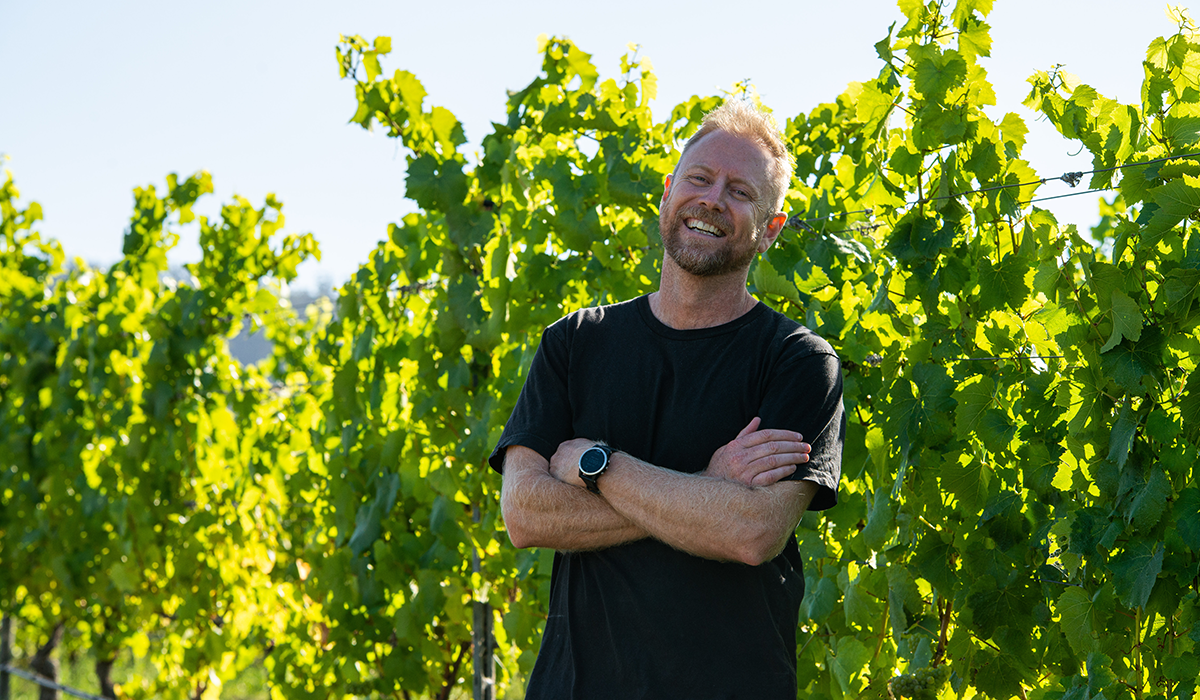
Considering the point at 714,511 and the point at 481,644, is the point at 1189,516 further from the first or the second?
the point at 481,644

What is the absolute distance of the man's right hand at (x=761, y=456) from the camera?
161 cm

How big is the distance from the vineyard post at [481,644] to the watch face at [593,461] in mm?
1607

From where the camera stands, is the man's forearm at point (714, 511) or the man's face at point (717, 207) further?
the man's face at point (717, 207)

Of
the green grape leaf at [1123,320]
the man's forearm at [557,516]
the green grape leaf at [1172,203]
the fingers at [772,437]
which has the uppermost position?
the green grape leaf at [1172,203]

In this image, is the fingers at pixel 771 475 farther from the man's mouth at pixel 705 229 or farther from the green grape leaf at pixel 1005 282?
the green grape leaf at pixel 1005 282

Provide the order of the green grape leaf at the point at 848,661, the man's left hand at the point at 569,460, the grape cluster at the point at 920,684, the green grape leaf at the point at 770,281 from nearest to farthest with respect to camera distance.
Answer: the man's left hand at the point at 569,460 → the grape cluster at the point at 920,684 → the green grape leaf at the point at 848,661 → the green grape leaf at the point at 770,281

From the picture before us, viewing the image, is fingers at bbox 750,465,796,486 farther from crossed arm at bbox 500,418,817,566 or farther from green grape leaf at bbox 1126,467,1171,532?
green grape leaf at bbox 1126,467,1171,532

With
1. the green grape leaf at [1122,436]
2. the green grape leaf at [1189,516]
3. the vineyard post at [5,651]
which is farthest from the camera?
the vineyard post at [5,651]

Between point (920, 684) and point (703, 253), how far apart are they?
0.92 metres

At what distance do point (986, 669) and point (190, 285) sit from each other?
4.61 meters

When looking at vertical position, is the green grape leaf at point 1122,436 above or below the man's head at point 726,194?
below

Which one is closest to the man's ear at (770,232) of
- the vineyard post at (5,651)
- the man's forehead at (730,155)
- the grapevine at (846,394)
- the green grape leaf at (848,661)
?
the man's forehead at (730,155)

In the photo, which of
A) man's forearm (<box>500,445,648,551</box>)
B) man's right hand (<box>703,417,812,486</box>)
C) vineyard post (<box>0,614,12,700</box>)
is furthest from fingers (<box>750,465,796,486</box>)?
vineyard post (<box>0,614,12,700</box>)

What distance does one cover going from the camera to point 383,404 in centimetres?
367
